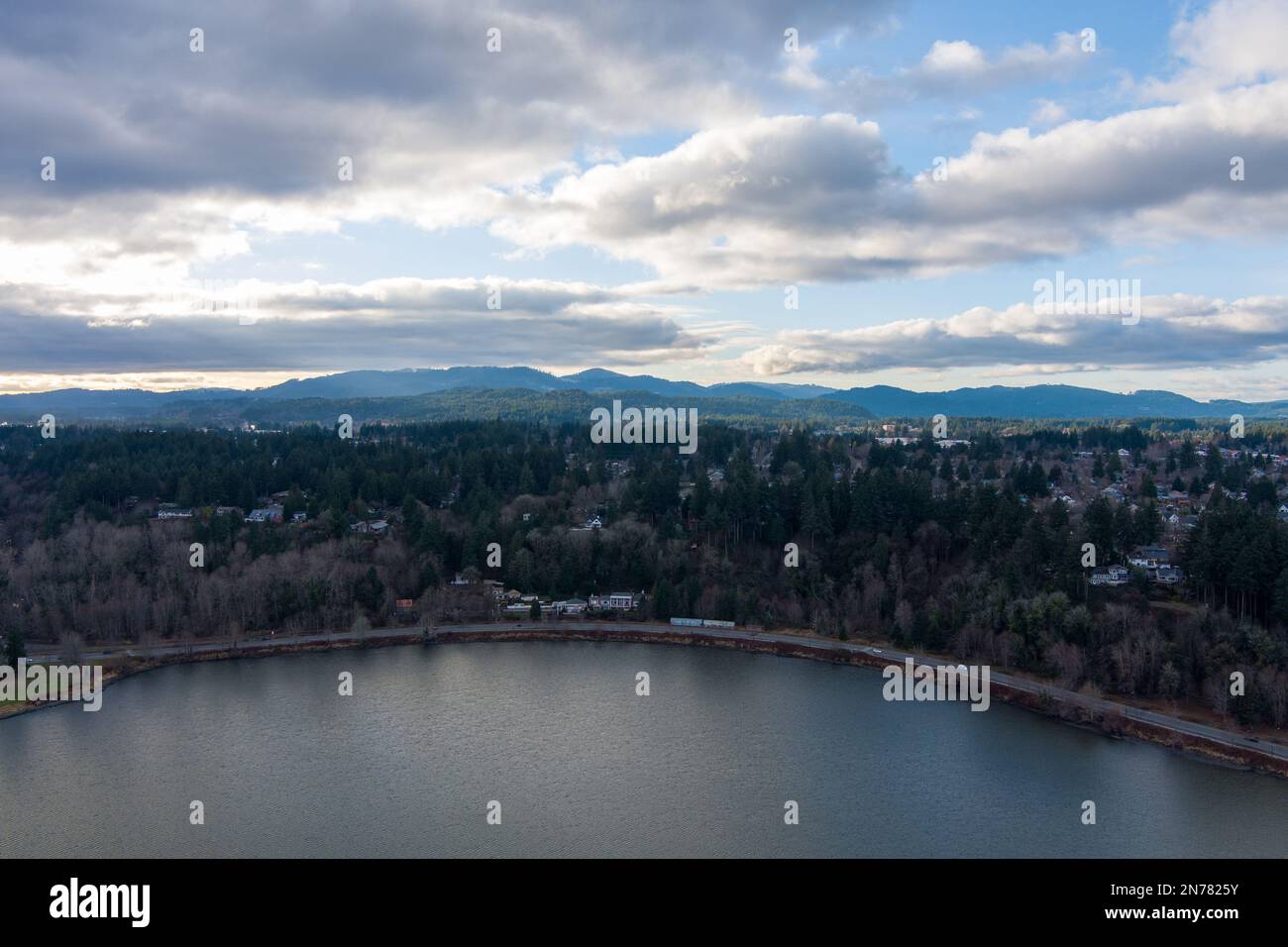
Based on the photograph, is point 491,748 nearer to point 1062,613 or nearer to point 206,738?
point 206,738

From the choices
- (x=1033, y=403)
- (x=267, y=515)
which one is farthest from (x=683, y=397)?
(x=267, y=515)

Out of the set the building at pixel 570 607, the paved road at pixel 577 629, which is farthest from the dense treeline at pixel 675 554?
the building at pixel 570 607

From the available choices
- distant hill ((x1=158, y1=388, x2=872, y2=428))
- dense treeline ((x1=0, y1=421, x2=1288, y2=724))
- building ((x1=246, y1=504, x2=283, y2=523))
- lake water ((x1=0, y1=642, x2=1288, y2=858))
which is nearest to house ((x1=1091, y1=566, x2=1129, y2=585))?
dense treeline ((x1=0, y1=421, x2=1288, y2=724))

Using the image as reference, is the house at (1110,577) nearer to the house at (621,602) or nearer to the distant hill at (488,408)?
the house at (621,602)

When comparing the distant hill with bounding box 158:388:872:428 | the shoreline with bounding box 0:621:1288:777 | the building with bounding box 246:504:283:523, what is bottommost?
the shoreline with bounding box 0:621:1288:777

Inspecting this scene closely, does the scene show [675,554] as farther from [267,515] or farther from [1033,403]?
[1033,403]

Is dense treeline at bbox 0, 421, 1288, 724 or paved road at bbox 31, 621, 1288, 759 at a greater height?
dense treeline at bbox 0, 421, 1288, 724

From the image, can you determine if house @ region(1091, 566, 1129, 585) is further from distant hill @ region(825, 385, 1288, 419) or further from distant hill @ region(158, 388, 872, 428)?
distant hill @ region(825, 385, 1288, 419)
